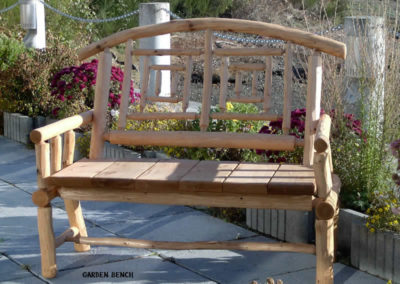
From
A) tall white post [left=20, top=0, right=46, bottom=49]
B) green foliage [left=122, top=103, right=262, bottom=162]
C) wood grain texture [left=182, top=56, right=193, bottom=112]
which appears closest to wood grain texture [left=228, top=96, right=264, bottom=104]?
wood grain texture [left=182, top=56, right=193, bottom=112]

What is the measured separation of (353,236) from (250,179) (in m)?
0.76

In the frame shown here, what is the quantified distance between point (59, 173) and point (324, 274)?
1288 mm

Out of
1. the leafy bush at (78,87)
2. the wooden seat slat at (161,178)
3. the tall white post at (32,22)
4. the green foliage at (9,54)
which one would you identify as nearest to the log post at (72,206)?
the wooden seat slat at (161,178)

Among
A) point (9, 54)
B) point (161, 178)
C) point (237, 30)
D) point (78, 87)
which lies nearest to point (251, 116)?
point (237, 30)

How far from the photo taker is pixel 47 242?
350 centimetres

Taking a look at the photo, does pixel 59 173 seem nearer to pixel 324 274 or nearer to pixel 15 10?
pixel 324 274

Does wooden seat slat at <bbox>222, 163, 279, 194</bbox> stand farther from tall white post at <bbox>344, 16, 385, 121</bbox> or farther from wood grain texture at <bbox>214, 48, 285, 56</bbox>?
tall white post at <bbox>344, 16, 385, 121</bbox>

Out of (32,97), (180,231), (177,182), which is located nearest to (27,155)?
(32,97)

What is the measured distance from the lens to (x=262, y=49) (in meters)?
3.86

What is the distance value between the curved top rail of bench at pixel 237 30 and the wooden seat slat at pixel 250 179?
0.69 metres

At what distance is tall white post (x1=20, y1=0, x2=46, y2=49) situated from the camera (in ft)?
28.0

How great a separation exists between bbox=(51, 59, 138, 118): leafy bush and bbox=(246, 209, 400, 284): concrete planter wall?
233 cm

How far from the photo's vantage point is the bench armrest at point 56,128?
335 cm

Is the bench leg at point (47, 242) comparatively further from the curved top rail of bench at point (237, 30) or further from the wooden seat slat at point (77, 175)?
the curved top rail of bench at point (237, 30)
